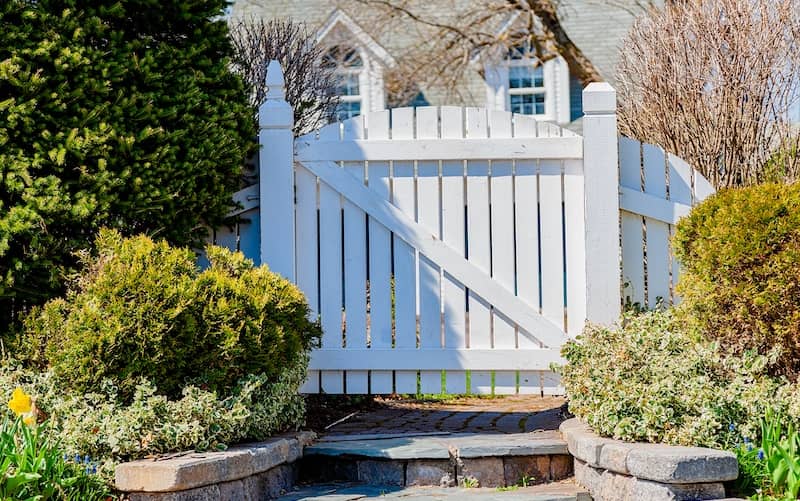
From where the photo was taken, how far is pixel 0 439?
11.9 ft

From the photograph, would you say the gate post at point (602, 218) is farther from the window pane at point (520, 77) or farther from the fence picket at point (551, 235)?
the window pane at point (520, 77)

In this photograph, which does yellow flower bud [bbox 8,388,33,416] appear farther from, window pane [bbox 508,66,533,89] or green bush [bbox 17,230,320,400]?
window pane [bbox 508,66,533,89]

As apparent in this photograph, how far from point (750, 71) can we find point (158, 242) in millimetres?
3528

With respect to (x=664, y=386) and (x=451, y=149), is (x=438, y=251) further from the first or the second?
(x=664, y=386)

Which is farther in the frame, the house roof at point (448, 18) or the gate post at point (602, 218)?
the house roof at point (448, 18)

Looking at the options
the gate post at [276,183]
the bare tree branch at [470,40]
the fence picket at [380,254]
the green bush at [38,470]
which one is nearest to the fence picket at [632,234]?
the fence picket at [380,254]

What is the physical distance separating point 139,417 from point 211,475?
40 cm

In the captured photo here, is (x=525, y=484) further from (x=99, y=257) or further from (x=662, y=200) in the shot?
(x=99, y=257)

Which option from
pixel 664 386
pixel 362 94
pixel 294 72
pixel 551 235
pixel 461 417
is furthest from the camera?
pixel 362 94

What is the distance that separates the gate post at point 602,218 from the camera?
5.10 metres

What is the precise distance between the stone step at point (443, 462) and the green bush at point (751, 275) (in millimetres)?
958

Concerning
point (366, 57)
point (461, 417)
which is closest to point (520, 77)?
point (366, 57)

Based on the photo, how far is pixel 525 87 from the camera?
15617mm

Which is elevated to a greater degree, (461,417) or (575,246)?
(575,246)
